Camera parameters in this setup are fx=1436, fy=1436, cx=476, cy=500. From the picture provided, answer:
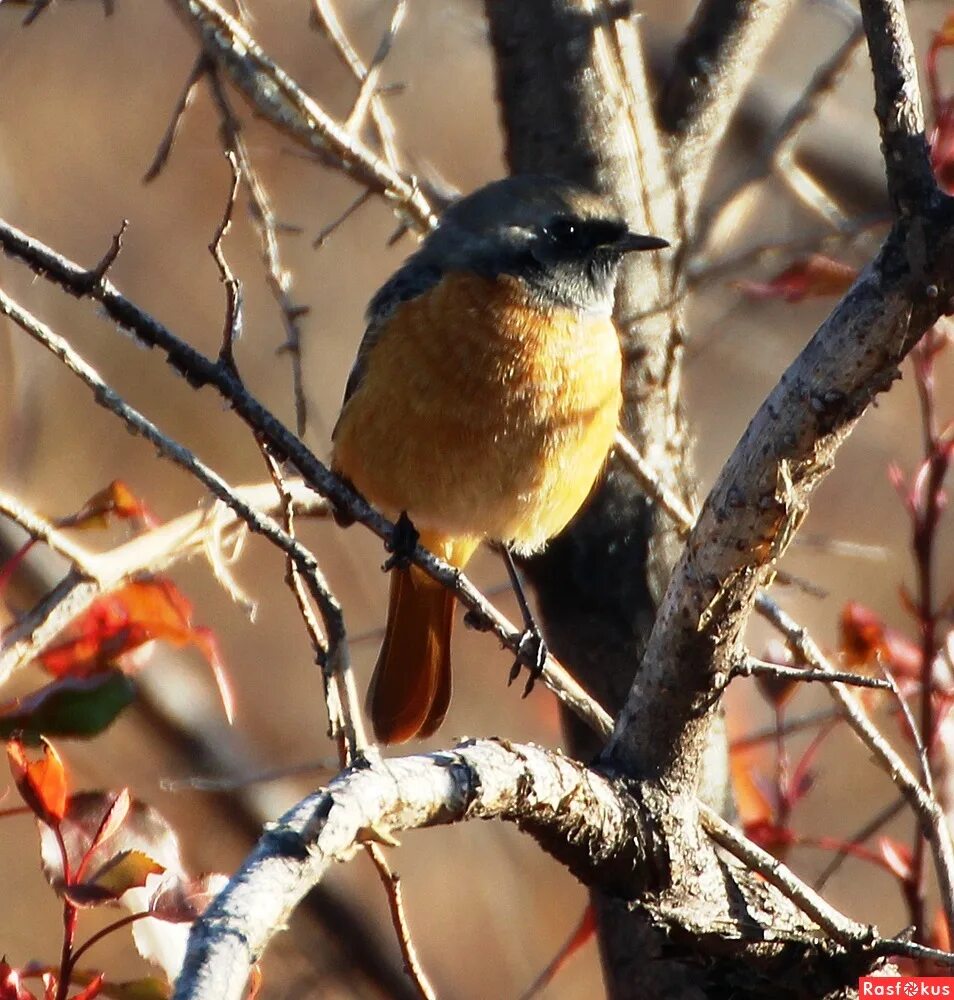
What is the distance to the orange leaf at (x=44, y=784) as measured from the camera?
200 centimetres

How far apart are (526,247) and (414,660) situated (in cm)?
119

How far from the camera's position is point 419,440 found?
3.51 m

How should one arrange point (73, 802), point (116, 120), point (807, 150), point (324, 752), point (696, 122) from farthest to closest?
point (116, 120)
point (324, 752)
point (807, 150)
point (696, 122)
point (73, 802)

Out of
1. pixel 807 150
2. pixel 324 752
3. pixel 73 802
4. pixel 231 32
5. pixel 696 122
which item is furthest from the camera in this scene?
pixel 324 752

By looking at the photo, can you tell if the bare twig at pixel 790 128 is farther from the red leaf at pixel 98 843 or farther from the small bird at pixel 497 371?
the red leaf at pixel 98 843

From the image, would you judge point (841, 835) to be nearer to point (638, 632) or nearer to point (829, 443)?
point (638, 632)

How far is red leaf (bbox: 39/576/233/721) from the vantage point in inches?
92.4

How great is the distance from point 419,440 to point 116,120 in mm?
4544

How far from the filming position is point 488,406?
3.48 m

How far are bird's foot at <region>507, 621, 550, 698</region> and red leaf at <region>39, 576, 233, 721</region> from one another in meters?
0.56

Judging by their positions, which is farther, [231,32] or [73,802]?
[231,32]

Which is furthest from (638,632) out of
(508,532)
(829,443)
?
(829,443)

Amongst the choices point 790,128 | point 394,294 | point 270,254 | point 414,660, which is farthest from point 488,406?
point 790,128

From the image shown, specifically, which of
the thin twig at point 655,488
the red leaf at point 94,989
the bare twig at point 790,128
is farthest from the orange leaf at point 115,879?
the bare twig at point 790,128
